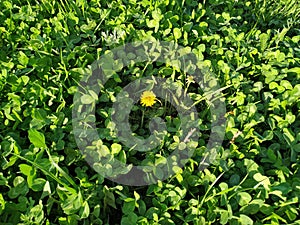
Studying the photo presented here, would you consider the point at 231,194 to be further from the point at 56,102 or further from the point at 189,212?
the point at 56,102

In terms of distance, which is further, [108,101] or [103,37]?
[103,37]

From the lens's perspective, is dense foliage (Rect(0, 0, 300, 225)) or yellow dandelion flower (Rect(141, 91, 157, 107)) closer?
dense foliage (Rect(0, 0, 300, 225))

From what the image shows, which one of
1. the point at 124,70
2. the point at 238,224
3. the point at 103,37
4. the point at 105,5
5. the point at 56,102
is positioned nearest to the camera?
the point at 238,224

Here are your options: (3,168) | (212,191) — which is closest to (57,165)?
(3,168)
